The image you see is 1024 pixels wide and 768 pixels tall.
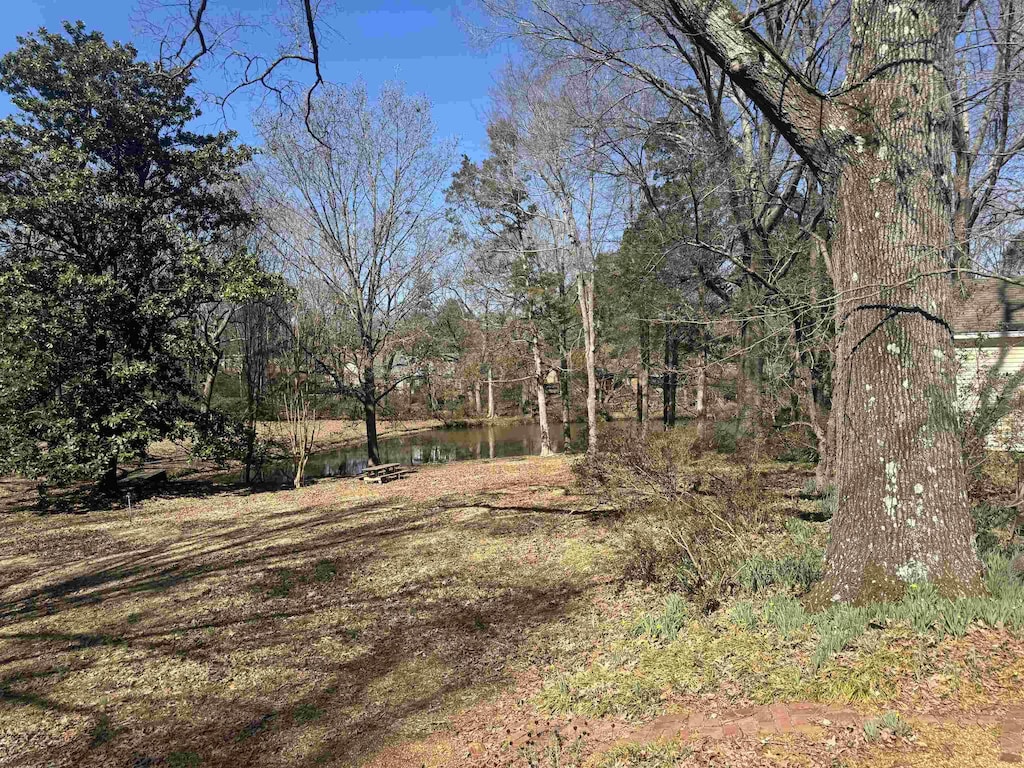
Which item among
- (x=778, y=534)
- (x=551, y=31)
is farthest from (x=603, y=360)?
(x=778, y=534)

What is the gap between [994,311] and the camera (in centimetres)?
1301

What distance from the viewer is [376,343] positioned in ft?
54.7

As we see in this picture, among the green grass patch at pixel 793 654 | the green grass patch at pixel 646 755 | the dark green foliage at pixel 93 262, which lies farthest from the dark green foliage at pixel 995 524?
the dark green foliage at pixel 93 262

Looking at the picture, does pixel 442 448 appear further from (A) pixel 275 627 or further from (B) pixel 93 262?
(A) pixel 275 627

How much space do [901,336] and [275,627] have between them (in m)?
5.35

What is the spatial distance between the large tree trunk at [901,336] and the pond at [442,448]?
14.8m

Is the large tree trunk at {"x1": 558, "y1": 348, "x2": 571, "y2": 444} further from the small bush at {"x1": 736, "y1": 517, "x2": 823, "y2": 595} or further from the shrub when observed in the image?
the small bush at {"x1": 736, "y1": 517, "x2": 823, "y2": 595}

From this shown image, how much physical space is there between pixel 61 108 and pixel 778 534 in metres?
14.1

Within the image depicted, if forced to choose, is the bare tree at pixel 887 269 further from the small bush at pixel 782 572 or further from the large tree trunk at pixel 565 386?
the large tree trunk at pixel 565 386

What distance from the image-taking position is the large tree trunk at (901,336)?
11.2 ft

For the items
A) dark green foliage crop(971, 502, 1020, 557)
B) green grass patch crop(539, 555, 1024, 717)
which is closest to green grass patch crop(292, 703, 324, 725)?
green grass patch crop(539, 555, 1024, 717)

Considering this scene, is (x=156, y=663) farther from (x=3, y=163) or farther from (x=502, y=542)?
(x=3, y=163)

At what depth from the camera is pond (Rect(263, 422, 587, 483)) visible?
19.8 meters

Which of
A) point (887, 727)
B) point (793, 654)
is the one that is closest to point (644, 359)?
point (793, 654)
